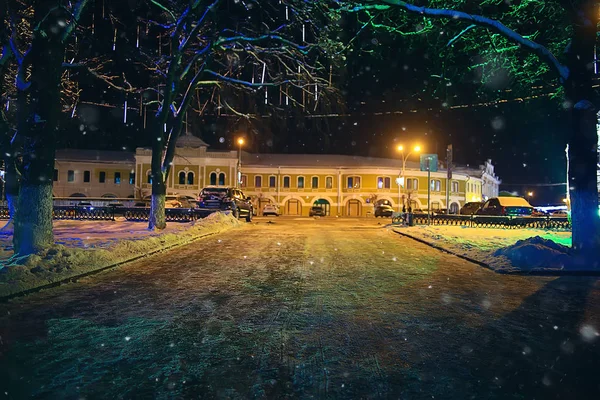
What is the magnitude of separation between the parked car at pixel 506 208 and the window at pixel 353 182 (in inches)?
1185

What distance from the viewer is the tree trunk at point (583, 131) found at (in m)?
11.3

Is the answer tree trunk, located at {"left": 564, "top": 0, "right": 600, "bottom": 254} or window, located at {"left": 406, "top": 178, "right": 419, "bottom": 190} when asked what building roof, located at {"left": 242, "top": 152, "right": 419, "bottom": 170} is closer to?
window, located at {"left": 406, "top": 178, "right": 419, "bottom": 190}

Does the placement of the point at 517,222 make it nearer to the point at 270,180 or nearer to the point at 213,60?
the point at 213,60

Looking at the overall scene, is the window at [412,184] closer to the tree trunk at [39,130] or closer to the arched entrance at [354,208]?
the arched entrance at [354,208]

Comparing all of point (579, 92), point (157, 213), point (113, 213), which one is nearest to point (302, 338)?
point (579, 92)

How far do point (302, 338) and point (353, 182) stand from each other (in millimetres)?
57464

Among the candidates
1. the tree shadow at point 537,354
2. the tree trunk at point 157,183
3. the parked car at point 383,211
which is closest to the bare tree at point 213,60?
the tree trunk at point 157,183

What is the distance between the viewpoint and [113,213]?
1209 inches

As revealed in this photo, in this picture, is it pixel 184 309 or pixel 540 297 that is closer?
pixel 184 309

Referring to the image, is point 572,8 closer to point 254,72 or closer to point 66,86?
point 254,72

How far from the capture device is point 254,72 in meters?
21.4

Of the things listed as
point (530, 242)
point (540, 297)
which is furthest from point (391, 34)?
point (540, 297)

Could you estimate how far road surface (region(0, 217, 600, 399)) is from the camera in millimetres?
3883

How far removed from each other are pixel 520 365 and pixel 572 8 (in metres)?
11.0
